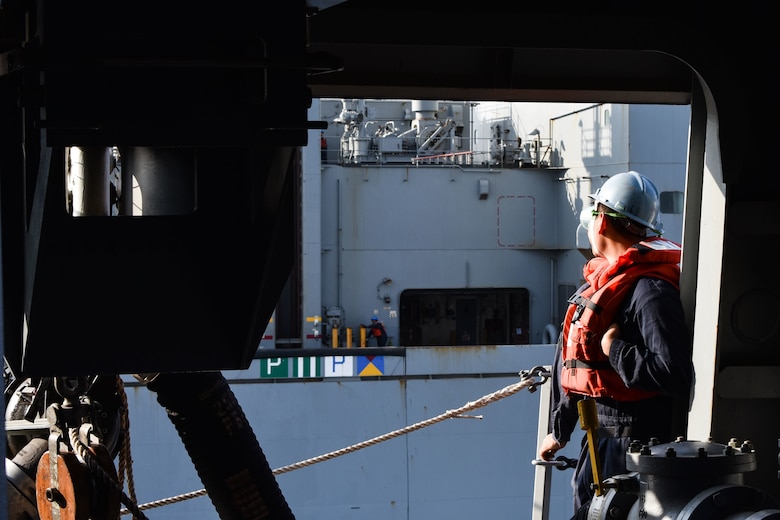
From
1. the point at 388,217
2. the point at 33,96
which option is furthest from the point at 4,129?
the point at 388,217

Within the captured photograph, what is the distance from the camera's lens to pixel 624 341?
277 cm

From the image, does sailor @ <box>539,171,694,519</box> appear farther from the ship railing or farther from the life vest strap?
the ship railing

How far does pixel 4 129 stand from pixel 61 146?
343 millimetres

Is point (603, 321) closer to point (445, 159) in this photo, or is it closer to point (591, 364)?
point (591, 364)

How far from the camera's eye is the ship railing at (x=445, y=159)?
14.2 m

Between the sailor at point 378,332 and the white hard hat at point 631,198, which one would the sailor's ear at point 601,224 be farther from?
the sailor at point 378,332

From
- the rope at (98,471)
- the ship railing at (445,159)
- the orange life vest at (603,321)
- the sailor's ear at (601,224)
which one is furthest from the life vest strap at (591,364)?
the ship railing at (445,159)

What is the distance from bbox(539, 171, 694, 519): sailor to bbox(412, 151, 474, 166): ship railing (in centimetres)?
1103

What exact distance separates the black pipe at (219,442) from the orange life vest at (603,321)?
103cm

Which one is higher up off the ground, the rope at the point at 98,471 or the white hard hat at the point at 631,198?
the white hard hat at the point at 631,198

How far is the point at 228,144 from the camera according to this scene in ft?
4.82

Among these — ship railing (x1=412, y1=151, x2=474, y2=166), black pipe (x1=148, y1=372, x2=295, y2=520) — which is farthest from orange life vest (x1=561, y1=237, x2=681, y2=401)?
ship railing (x1=412, y1=151, x2=474, y2=166)

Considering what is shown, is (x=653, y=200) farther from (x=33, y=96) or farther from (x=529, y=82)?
(x=33, y=96)

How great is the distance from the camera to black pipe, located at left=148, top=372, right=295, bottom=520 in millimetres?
2158
